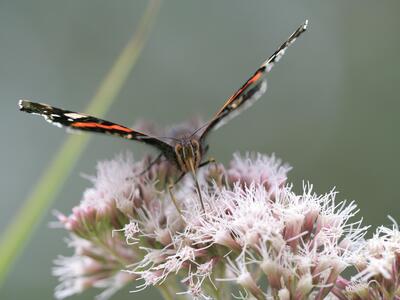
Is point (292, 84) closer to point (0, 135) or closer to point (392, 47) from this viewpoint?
point (392, 47)

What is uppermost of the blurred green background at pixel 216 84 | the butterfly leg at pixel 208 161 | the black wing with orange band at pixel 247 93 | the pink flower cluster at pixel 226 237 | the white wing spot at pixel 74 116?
the blurred green background at pixel 216 84

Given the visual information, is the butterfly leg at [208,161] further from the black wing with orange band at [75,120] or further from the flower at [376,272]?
the flower at [376,272]

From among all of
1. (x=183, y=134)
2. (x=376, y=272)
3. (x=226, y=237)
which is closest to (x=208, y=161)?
(x=183, y=134)

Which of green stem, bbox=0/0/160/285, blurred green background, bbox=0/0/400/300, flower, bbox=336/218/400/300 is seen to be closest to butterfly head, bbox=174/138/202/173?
green stem, bbox=0/0/160/285

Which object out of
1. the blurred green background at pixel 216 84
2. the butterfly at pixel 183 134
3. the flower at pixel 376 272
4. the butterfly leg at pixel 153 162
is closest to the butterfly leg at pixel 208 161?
the butterfly at pixel 183 134

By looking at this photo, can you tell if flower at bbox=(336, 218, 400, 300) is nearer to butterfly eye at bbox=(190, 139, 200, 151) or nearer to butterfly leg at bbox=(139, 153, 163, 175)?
butterfly eye at bbox=(190, 139, 200, 151)

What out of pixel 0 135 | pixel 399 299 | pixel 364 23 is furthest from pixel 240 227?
pixel 0 135

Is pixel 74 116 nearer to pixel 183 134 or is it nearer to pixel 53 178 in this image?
pixel 53 178
